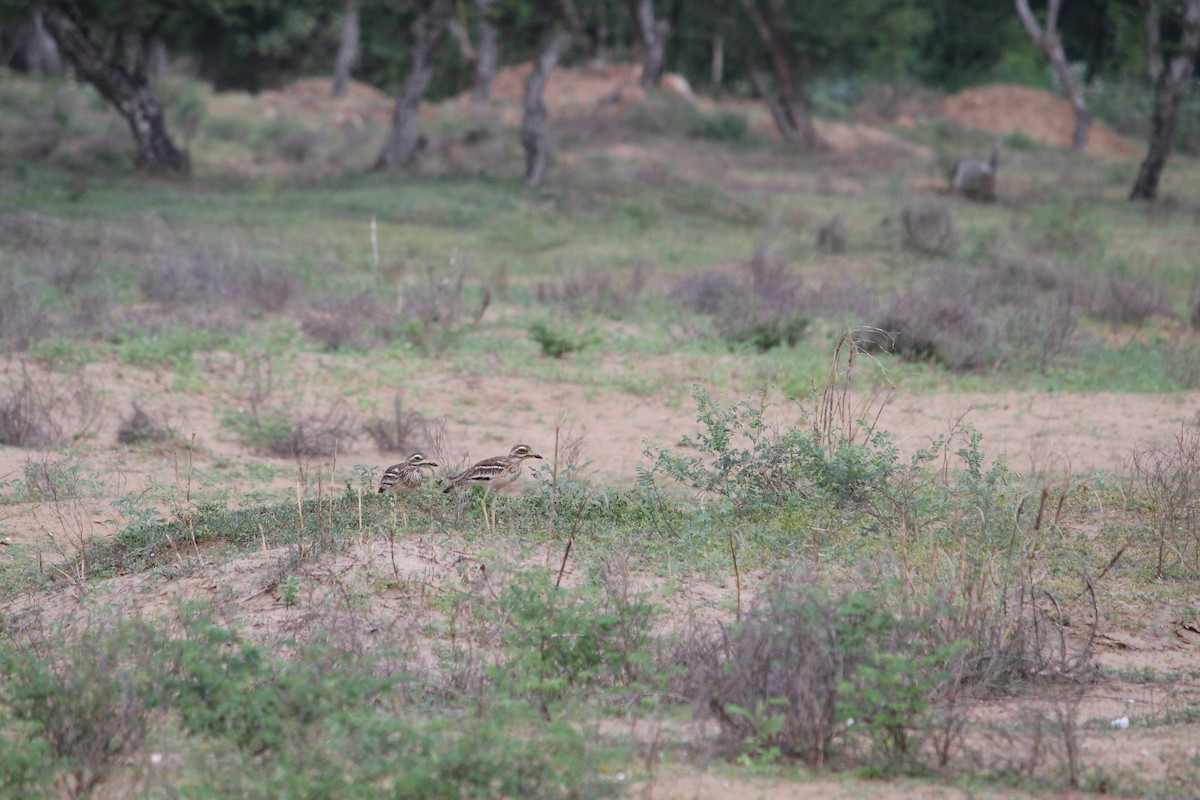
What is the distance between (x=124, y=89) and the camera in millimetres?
20688

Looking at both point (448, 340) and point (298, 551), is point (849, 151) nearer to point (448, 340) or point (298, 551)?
point (448, 340)

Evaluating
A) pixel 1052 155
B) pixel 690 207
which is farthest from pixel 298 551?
pixel 1052 155

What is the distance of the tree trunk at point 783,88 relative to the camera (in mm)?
28359

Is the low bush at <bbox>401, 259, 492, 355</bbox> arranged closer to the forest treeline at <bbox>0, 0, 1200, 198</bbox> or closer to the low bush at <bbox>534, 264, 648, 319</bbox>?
the low bush at <bbox>534, 264, 648, 319</bbox>

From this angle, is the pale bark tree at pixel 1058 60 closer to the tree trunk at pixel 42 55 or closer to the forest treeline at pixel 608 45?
the forest treeline at pixel 608 45

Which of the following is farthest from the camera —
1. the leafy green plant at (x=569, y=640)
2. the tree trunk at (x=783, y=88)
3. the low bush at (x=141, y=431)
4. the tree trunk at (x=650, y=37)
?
the tree trunk at (x=650, y=37)

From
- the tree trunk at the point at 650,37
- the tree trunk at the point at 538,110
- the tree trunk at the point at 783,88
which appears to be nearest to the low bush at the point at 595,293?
the tree trunk at the point at 538,110

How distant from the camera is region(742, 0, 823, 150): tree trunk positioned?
28.4m

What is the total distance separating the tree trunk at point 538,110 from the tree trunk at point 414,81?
2162 mm

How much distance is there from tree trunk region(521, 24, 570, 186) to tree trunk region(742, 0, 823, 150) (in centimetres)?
837

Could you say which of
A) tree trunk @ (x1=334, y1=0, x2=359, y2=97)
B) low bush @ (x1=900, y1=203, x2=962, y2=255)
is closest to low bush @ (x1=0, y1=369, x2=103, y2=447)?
low bush @ (x1=900, y1=203, x2=962, y2=255)

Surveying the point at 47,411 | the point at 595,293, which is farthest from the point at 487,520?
the point at 595,293

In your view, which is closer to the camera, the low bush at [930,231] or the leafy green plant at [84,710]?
the leafy green plant at [84,710]

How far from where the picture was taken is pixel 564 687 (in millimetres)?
4406
